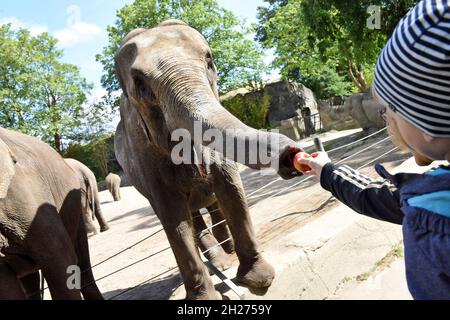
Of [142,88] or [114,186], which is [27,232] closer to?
[142,88]

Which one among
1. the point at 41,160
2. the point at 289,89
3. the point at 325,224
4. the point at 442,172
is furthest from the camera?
the point at 289,89

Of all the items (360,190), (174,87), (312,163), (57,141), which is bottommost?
(360,190)

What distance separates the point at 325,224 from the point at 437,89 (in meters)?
3.05

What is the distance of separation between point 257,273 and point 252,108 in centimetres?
2179

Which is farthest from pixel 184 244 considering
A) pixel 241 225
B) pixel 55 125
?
pixel 55 125

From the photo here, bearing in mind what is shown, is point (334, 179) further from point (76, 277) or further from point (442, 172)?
point (76, 277)

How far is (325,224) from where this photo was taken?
3.86 metres

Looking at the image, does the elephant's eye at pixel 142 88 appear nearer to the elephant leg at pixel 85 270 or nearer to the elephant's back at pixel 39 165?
the elephant's back at pixel 39 165

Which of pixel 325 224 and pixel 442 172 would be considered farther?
pixel 325 224

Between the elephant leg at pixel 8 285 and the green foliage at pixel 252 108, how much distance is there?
21.3m

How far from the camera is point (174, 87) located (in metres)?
2.51

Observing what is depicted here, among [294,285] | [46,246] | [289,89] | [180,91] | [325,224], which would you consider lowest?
[294,285]

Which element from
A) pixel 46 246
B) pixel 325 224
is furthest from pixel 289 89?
pixel 46 246

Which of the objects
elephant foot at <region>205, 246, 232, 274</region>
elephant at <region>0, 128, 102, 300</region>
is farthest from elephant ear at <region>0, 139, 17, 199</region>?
elephant foot at <region>205, 246, 232, 274</region>
